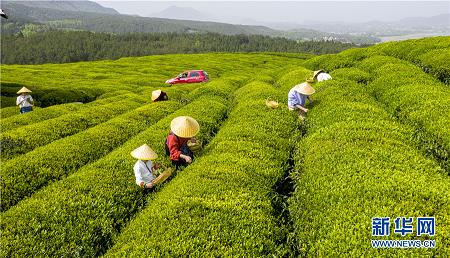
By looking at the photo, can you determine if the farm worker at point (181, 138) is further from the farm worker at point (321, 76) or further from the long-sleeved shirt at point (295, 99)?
the farm worker at point (321, 76)

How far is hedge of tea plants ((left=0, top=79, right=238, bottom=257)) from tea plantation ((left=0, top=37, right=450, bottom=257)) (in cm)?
4

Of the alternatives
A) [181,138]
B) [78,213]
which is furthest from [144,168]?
[78,213]

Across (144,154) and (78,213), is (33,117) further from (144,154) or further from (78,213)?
(144,154)

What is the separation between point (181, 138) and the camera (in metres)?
15.1

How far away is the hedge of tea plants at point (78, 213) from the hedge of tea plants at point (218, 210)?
3.15 feet

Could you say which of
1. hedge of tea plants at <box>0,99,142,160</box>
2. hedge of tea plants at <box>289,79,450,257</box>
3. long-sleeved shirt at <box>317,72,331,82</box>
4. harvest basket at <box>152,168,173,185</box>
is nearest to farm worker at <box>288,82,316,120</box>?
hedge of tea plants at <box>289,79,450,257</box>

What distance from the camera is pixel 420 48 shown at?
35.2 meters

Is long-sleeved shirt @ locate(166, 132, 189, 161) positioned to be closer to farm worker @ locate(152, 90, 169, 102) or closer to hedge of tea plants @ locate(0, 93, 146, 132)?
hedge of tea plants @ locate(0, 93, 146, 132)

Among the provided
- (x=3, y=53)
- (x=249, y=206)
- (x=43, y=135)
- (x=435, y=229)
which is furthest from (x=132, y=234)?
(x=3, y=53)

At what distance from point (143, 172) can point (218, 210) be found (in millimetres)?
4102

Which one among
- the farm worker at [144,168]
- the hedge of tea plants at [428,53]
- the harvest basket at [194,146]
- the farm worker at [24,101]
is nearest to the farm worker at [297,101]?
the harvest basket at [194,146]

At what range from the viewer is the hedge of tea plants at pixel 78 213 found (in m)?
10.5

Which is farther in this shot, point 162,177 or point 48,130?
point 48,130

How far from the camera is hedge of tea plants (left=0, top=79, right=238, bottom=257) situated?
10.5 metres
